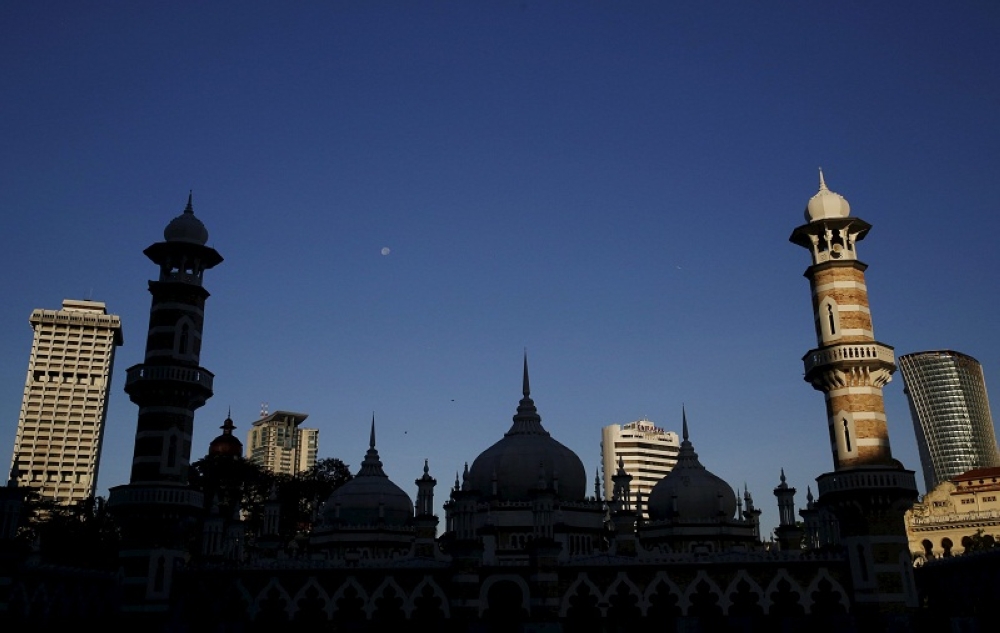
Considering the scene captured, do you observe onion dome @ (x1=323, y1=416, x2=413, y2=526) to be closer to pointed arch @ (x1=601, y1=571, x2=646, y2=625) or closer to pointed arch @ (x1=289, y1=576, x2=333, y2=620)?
pointed arch @ (x1=289, y1=576, x2=333, y2=620)

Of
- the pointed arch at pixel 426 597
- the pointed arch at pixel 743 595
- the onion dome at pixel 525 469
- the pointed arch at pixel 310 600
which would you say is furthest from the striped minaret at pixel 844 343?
the pointed arch at pixel 310 600

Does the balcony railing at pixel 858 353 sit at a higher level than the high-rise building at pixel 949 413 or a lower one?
lower

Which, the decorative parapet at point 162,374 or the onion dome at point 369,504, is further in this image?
the onion dome at point 369,504

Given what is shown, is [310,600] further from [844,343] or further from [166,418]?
[844,343]

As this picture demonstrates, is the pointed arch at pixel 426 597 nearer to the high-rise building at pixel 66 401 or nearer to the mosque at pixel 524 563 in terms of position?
the mosque at pixel 524 563

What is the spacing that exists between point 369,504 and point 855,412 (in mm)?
26572

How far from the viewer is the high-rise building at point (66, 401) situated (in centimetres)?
13000

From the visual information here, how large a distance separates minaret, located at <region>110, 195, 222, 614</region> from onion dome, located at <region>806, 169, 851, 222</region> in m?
29.5

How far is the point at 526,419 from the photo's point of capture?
5434 cm

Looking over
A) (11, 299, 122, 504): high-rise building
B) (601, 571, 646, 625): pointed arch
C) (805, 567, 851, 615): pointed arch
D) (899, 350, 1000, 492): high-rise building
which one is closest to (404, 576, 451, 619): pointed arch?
(601, 571, 646, 625): pointed arch

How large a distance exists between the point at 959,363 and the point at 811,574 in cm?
17940

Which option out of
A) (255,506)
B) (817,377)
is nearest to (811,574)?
(817,377)

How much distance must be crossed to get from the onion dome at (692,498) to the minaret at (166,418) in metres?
25.4

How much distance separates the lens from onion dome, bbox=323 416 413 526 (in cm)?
5000
